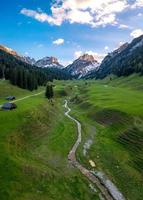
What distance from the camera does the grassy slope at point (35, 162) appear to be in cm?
3616

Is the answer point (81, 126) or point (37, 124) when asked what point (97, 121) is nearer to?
point (81, 126)

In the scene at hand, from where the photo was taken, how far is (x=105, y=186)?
4147 centimetres

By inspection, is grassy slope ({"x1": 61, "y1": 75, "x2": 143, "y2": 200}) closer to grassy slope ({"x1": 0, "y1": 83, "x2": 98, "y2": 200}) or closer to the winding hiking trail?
the winding hiking trail

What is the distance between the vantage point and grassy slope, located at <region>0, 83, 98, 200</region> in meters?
36.2

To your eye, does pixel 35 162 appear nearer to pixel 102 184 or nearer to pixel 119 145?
pixel 102 184

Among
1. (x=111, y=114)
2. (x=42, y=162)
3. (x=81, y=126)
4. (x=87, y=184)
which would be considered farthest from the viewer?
(x=111, y=114)

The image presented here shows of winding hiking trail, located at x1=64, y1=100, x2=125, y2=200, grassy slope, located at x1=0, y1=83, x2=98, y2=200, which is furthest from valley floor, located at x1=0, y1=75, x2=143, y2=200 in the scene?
winding hiking trail, located at x1=64, y1=100, x2=125, y2=200

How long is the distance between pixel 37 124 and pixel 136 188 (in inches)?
1288

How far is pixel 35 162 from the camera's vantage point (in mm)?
45812

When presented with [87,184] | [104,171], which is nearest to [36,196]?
[87,184]

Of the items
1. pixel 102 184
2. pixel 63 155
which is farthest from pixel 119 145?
pixel 102 184

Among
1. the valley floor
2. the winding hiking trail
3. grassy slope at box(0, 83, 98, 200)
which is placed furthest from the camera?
→ the winding hiking trail

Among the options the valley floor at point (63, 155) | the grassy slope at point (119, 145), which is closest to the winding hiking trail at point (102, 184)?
the valley floor at point (63, 155)

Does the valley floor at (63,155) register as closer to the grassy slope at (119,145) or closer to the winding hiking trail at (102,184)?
the grassy slope at (119,145)
